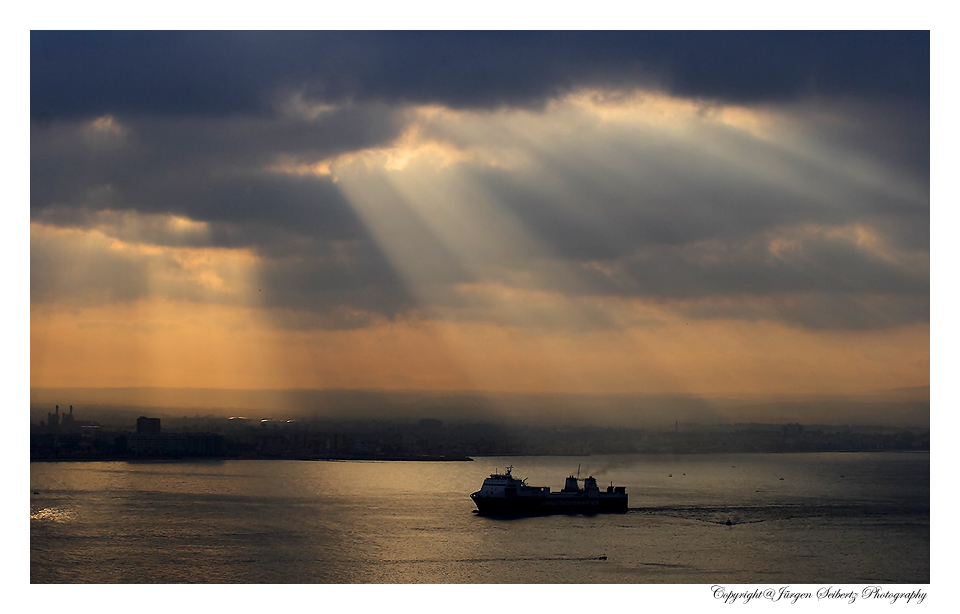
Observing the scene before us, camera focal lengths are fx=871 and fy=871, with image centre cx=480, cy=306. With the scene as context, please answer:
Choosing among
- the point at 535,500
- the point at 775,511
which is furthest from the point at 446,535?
the point at 775,511

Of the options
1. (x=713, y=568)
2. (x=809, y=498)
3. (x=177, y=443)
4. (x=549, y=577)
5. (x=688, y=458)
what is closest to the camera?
(x=549, y=577)

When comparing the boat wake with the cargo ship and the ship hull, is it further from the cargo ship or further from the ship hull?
the cargo ship

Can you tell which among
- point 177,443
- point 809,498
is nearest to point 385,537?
point 809,498

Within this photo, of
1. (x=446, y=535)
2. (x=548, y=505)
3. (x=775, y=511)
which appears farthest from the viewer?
(x=548, y=505)

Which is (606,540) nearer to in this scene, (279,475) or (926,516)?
(926,516)

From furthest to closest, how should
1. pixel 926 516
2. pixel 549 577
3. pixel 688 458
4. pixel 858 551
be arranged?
pixel 688 458, pixel 926 516, pixel 858 551, pixel 549 577

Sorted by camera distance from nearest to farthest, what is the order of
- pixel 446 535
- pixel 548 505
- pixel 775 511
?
1. pixel 446 535
2. pixel 775 511
3. pixel 548 505

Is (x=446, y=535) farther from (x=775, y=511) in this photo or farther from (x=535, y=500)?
(x=775, y=511)
